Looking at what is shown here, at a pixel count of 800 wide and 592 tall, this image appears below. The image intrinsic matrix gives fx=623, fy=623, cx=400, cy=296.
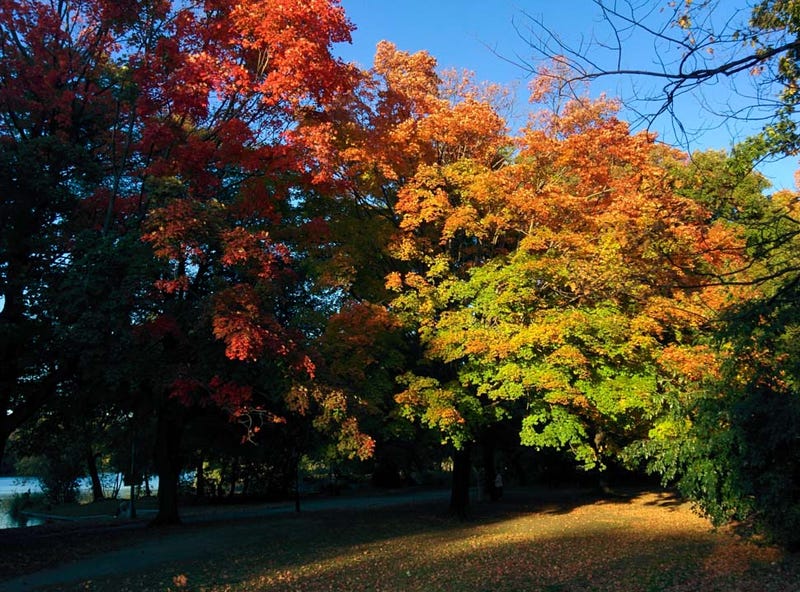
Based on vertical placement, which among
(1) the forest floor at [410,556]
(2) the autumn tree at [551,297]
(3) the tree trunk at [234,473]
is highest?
(2) the autumn tree at [551,297]

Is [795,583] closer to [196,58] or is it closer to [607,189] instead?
[607,189]

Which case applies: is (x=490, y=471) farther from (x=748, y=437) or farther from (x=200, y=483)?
(x=748, y=437)

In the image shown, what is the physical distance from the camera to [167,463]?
68.6ft

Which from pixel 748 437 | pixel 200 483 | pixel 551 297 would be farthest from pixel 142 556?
pixel 200 483

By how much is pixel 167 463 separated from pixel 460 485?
9892 mm

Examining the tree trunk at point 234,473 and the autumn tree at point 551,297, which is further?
the tree trunk at point 234,473

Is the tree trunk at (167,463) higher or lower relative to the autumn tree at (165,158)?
lower

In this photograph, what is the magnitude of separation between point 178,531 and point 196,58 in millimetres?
13503

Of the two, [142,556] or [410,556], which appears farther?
[142,556]

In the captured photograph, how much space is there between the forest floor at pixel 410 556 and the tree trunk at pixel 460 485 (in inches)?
20.3

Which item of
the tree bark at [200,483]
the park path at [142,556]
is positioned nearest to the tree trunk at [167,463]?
the park path at [142,556]

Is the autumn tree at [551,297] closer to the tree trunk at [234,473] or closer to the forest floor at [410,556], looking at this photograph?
the forest floor at [410,556]

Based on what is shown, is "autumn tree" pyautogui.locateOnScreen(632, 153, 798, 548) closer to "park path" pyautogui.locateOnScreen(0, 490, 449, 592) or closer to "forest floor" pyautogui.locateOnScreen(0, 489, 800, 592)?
"forest floor" pyautogui.locateOnScreen(0, 489, 800, 592)

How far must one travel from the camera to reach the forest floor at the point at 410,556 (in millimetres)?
9609
